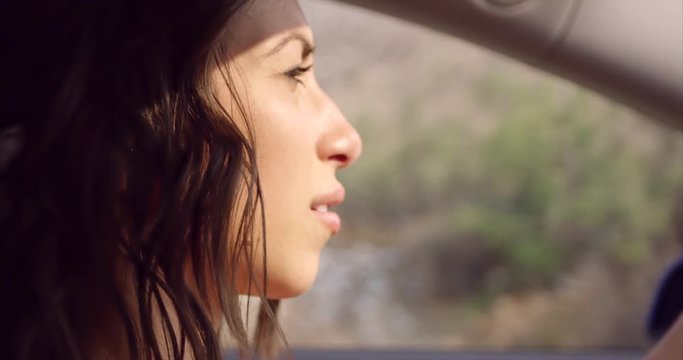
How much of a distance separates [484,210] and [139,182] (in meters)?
3.02

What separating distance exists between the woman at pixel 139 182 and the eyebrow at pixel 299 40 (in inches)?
1.1

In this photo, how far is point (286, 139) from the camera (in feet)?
4.37

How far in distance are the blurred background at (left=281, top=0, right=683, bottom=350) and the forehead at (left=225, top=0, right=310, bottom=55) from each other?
8.48 feet

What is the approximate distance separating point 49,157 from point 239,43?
0.25 m

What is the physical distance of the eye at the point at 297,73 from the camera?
4.50 feet

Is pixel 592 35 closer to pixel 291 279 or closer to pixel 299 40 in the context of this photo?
pixel 299 40

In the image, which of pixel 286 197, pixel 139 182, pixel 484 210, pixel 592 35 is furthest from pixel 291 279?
pixel 484 210

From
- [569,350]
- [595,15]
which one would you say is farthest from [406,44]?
[595,15]

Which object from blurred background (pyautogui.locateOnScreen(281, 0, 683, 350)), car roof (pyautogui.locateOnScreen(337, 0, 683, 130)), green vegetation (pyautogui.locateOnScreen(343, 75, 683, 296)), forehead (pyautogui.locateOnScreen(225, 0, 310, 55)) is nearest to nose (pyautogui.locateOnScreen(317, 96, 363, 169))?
forehead (pyautogui.locateOnScreen(225, 0, 310, 55))

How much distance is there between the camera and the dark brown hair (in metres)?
1.24

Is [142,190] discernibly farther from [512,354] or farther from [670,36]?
[512,354]

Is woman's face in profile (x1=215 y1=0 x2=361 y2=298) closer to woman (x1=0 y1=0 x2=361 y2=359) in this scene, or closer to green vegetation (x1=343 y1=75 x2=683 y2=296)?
woman (x1=0 y1=0 x2=361 y2=359)

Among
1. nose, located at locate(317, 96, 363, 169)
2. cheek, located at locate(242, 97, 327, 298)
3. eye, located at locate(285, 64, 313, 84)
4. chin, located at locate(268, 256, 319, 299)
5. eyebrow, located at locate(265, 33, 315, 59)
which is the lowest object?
chin, located at locate(268, 256, 319, 299)

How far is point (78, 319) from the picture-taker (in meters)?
1.25
